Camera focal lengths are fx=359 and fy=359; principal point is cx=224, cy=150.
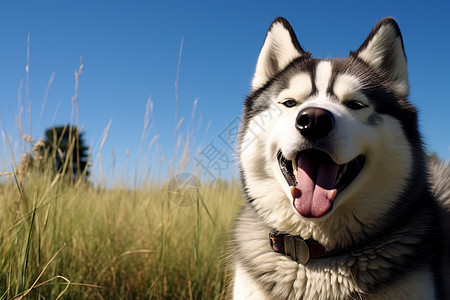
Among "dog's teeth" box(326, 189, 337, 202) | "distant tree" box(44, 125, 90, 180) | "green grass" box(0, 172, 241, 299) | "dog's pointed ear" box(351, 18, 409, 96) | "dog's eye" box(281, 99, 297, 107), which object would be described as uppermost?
"dog's pointed ear" box(351, 18, 409, 96)

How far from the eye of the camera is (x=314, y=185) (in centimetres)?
174

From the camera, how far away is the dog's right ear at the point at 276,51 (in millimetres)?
2246

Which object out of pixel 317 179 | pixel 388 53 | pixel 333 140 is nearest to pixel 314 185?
pixel 317 179

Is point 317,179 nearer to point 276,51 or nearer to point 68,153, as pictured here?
point 276,51

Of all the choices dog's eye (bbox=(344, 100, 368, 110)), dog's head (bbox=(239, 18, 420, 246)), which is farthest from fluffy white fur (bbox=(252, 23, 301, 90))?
dog's eye (bbox=(344, 100, 368, 110))

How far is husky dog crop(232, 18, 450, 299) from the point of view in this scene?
1.69 m

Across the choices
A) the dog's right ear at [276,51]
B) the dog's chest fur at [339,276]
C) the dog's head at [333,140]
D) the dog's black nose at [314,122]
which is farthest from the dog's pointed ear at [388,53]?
the dog's chest fur at [339,276]

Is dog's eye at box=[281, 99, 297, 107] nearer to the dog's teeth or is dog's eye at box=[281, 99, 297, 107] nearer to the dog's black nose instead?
the dog's black nose

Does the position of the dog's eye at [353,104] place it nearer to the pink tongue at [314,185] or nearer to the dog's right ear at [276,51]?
the pink tongue at [314,185]

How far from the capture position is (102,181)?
4.39 meters

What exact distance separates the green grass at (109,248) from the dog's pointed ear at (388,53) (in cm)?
161

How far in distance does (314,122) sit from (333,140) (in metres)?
0.12

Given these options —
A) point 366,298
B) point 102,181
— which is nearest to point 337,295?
point 366,298

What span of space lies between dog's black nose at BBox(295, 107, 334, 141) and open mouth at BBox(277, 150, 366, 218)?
5.6 inches
